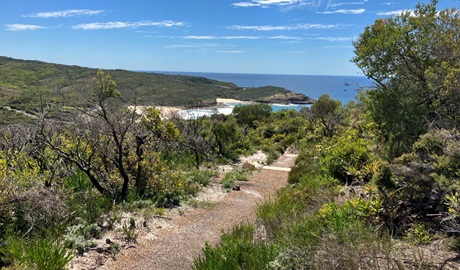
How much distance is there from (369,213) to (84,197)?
21.1ft

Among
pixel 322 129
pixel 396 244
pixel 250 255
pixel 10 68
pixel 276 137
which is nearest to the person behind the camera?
pixel 396 244

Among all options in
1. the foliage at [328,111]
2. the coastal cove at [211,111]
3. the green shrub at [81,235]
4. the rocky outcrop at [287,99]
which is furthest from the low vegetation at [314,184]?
the rocky outcrop at [287,99]

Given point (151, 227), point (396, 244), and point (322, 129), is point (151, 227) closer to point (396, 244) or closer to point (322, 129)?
point (396, 244)

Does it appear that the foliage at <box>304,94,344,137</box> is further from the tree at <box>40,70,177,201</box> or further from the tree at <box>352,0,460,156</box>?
the tree at <box>40,70,177,201</box>

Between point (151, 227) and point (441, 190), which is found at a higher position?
point (441, 190)

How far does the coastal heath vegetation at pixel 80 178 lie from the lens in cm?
584

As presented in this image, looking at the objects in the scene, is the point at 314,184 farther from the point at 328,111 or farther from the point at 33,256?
the point at 328,111

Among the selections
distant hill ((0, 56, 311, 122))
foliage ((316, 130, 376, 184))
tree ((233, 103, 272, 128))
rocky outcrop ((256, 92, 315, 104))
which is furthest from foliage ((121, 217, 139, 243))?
rocky outcrop ((256, 92, 315, 104))

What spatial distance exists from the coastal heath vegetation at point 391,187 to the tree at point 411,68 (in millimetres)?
23

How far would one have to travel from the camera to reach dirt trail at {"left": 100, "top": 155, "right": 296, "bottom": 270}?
5.87 metres

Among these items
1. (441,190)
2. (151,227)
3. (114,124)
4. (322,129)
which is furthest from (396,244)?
(322,129)

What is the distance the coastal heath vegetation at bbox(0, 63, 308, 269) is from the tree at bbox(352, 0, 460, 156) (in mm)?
6155

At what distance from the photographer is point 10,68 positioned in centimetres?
11281

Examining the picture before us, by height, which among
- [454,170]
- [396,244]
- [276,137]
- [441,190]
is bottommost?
[276,137]
